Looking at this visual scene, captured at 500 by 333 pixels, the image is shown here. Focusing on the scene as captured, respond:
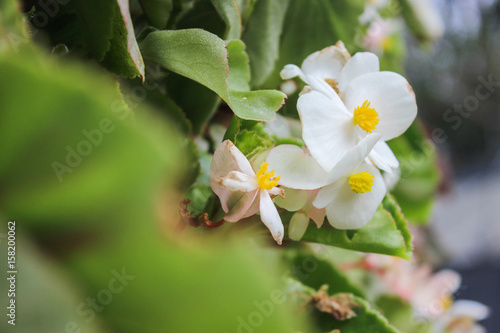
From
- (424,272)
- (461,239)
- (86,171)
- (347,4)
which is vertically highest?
(86,171)

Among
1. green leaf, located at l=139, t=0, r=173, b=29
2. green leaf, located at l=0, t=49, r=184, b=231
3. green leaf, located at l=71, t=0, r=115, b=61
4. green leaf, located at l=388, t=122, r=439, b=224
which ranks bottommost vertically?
green leaf, located at l=388, t=122, r=439, b=224

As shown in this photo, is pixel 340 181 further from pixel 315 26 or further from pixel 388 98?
pixel 315 26

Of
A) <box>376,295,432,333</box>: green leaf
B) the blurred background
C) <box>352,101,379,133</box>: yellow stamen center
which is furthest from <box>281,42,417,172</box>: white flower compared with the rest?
the blurred background

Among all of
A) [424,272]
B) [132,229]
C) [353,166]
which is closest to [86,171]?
[132,229]

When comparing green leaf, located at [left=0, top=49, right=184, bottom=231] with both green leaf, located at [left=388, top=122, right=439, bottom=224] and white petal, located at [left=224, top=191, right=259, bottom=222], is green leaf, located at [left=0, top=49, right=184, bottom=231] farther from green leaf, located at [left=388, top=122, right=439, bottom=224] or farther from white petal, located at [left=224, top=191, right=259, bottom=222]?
green leaf, located at [left=388, top=122, right=439, bottom=224]

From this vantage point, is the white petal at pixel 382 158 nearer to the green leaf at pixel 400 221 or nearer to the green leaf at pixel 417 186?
the green leaf at pixel 400 221

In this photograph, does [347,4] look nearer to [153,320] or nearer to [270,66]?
[270,66]

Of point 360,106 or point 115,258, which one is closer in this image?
point 115,258
